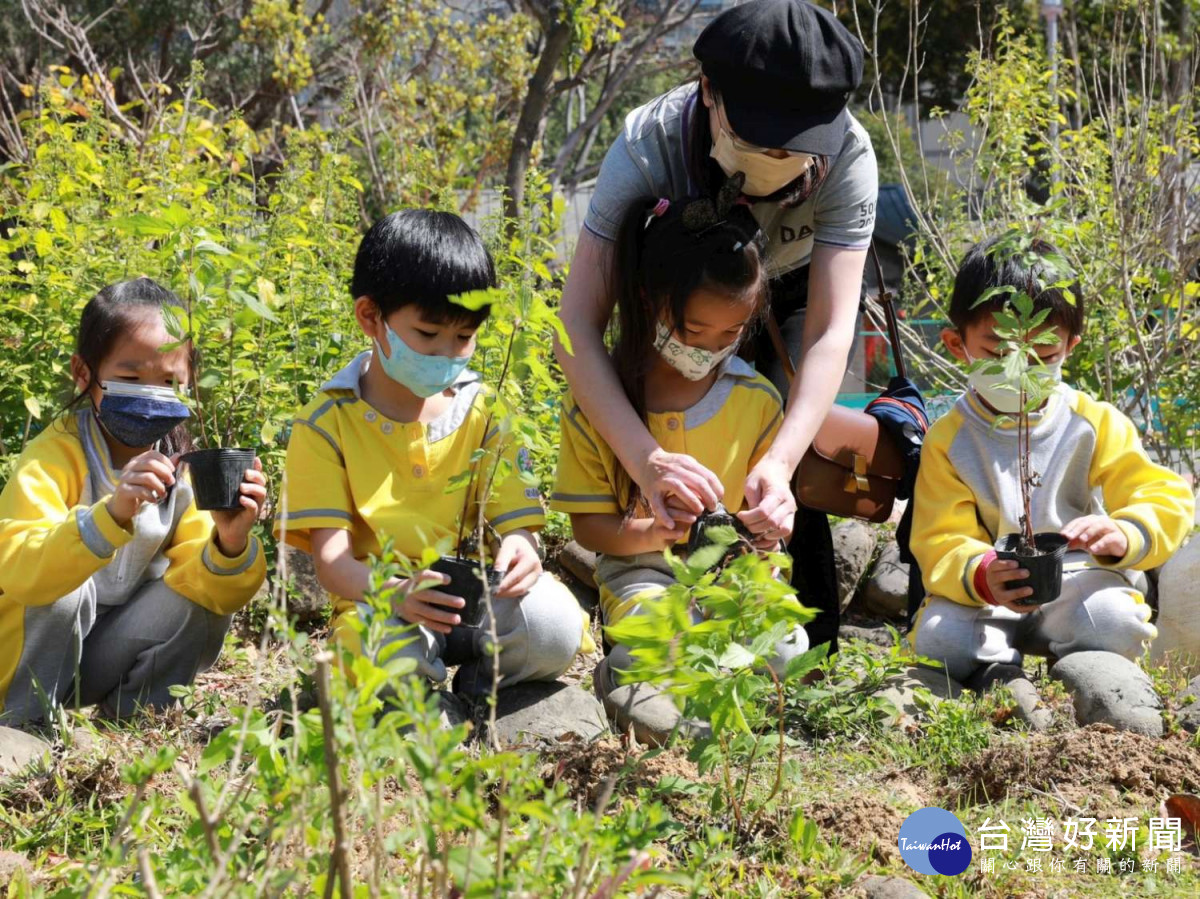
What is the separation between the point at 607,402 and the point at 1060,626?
1.26 m

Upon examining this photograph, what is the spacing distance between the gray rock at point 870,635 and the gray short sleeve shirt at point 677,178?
1.47 m

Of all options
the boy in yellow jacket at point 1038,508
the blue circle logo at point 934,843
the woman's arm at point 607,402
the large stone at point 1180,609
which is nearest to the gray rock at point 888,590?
the large stone at point 1180,609

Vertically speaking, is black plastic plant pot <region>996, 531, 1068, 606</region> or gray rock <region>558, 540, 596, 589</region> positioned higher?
black plastic plant pot <region>996, 531, 1068, 606</region>

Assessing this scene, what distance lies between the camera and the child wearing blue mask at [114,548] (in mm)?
2801

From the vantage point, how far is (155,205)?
4012 millimetres

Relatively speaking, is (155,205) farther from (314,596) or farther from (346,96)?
(346,96)

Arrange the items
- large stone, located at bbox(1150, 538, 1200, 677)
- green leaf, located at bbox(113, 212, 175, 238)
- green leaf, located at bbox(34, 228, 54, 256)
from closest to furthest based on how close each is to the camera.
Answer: green leaf, located at bbox(113, 212, 175, 238) < large stone, located at bbox(1150, 538, 1200, 677) < green leaf, located at bbox(34, 228, 54, 256)

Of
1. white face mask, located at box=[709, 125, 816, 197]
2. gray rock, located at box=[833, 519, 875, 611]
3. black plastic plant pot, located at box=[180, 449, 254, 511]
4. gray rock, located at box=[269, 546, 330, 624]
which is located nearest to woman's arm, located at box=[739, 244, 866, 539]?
white face mask, located at box=[709, 125, 816, 197]

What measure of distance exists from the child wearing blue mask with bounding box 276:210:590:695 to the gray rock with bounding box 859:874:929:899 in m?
1.04

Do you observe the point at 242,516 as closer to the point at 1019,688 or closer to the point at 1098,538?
the point at 1019,688

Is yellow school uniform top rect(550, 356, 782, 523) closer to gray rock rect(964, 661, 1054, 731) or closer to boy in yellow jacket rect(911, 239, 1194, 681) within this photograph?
boy in yellow jacket rect(911, 239, 1194, 681)

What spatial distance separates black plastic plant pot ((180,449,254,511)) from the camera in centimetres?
262

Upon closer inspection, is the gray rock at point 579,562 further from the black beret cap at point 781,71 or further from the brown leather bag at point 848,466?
the black beret cap at point 781,71

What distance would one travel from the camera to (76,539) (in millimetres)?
2748
